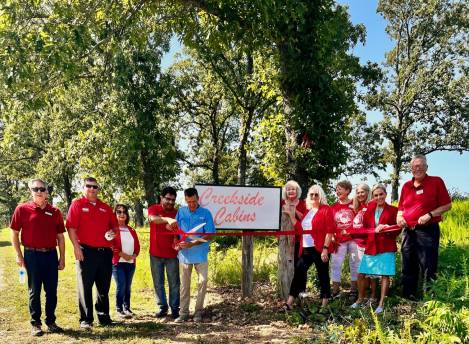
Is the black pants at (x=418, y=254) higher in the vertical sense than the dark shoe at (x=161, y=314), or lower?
higher

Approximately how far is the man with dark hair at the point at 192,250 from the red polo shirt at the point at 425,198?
2.78m

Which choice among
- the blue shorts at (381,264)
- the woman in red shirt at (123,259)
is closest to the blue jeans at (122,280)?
the woman in red shirt at (123,259)

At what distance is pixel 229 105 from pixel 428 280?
19.8 metres

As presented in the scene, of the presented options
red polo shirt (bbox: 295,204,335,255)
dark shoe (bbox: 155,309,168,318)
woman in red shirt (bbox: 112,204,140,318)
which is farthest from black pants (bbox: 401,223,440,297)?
woman in red shirt (bbox: 112,204,140,318)

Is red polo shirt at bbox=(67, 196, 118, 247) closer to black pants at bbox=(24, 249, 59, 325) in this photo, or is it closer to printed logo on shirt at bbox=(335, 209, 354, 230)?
black pants at bbox=(24, 249, 59, 325)

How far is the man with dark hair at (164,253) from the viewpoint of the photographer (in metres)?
7.52

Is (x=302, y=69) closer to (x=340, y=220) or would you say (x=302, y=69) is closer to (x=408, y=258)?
(x=340, y=220)

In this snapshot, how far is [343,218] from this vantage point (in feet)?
24.6

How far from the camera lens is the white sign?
25.2ft

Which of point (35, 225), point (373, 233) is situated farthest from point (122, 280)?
point (373, 233)

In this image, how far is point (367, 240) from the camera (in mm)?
6965

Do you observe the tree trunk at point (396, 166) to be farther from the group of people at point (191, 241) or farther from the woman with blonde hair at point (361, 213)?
the group of people at point (191, 241)

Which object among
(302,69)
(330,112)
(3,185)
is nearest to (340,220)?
(330,112)

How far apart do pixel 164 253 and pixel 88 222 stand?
1.34 m
